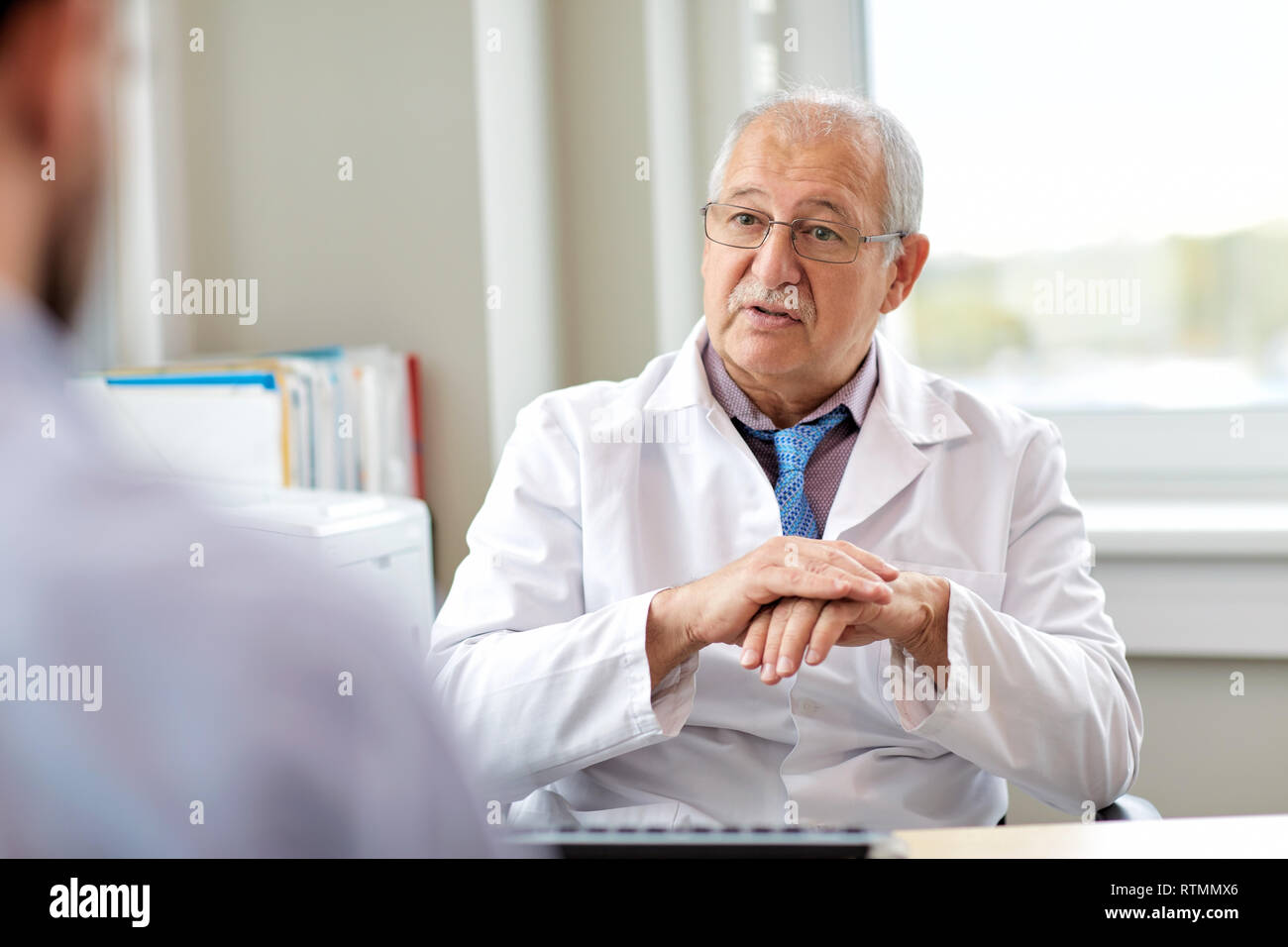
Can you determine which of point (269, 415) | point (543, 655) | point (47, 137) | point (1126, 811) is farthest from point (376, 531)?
point (47, 137)

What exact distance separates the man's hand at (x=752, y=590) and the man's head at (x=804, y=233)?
1.11 feet

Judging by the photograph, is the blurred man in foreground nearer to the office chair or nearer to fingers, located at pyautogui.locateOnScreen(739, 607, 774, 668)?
fingers, located at pyautogui.locateOnScreen(739, 607, 774, 668)

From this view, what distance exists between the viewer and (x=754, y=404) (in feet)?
5.24

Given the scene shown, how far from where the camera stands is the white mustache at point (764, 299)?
1.50 metres

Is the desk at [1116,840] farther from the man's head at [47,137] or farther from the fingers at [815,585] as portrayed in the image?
the man's head at [47,137]

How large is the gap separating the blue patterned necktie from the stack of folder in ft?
2.76

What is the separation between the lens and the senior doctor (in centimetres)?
129

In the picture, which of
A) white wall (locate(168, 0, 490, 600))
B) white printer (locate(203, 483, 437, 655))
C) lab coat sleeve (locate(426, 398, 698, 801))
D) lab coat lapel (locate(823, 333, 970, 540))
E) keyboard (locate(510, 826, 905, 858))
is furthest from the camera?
white wall (locate(168, 0, 490, 600))

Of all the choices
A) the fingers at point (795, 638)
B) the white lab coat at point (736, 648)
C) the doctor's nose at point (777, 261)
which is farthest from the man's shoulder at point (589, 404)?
the fingers at point (795, 638)

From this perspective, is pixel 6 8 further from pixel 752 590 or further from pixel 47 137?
pixel 752 590

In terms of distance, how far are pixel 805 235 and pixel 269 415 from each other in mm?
967

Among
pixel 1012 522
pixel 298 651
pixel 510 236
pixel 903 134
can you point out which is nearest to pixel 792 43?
pixel 510 236

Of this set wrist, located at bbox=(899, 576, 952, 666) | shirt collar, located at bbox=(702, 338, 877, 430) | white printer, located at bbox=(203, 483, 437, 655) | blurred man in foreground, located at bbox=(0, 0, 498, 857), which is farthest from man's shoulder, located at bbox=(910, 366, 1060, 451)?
blurred man in foreground, located at bbox=(0, 0, 498, 857)

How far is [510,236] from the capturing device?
222cm
